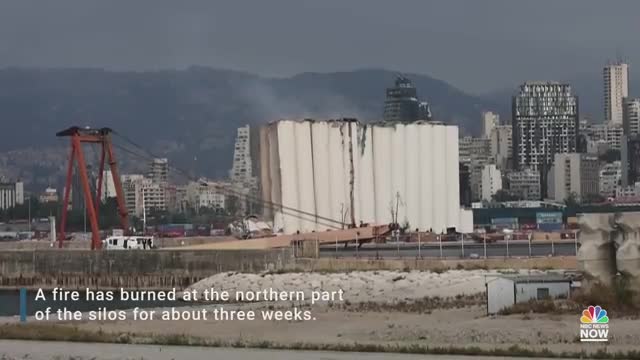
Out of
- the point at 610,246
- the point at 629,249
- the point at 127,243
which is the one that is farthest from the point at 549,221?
the point at 629,249

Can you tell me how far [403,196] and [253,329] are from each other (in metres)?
91.5

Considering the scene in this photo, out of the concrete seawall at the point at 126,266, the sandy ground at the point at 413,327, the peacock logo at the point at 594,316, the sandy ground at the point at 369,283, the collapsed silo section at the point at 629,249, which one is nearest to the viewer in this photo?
the sandy ground at the point at 413,327

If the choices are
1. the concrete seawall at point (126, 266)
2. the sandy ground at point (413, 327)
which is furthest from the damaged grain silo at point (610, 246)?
the concrete seawall at point (126, 266)

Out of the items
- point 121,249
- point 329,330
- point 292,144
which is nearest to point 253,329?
point 329,330

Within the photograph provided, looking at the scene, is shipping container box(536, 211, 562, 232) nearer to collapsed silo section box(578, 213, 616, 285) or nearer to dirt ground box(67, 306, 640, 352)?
collapsed silo section box(578, 213, 616, 285)

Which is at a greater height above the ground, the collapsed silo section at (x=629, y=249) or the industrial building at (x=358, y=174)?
the industrial building at (x=358, y=174)

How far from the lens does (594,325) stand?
26.8 m

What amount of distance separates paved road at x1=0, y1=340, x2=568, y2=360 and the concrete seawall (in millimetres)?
37392

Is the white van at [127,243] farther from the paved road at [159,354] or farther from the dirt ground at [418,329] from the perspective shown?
the paved road at [159,354]

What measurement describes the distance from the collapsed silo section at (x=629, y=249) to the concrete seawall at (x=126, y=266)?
107 ft

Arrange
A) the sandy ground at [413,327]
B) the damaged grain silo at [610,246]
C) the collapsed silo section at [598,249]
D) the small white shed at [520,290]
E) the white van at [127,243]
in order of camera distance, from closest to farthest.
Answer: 1. the sandy ground at [413,327]
2. the damaged grain silo at [610,246]
3. the collapsed silo section at [598,249]
4. the small white shed at [520,290]
5. the white van at [127,243]

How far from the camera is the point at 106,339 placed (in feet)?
89.2

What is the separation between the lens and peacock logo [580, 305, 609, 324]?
27.2 m

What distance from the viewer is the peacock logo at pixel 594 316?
1072 inches
